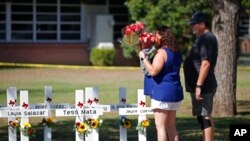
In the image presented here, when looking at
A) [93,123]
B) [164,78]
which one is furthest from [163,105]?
[93,123]

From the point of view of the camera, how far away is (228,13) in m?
12.7

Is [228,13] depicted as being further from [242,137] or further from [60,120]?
[242,137]

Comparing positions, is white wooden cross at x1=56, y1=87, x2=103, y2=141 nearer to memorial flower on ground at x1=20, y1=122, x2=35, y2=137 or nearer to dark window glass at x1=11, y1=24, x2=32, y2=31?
memorial flower on ground at x1=20, y1=122, x2=35, y2=137

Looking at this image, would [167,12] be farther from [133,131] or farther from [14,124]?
[14,124]

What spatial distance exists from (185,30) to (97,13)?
195 inches

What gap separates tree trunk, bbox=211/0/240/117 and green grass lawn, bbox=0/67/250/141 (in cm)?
38

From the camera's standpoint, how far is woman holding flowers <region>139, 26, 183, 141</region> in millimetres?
7648

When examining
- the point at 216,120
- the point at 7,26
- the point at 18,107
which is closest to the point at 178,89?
the point at 18,107

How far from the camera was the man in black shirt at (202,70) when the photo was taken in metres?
8.02

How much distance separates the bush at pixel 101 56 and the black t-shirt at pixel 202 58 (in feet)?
62.6

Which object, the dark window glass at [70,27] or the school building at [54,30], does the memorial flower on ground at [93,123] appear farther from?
the dark window glass at [70,27]

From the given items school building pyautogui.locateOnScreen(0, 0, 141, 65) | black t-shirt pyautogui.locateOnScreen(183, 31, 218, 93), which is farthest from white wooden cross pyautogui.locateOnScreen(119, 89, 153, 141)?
school building pyautogui.locateOnScreen(0, 0, 141, 65)

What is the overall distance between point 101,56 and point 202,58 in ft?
63.6

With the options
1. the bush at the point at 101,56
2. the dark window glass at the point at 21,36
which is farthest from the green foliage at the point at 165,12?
the dark window glass at the point at 21,36
